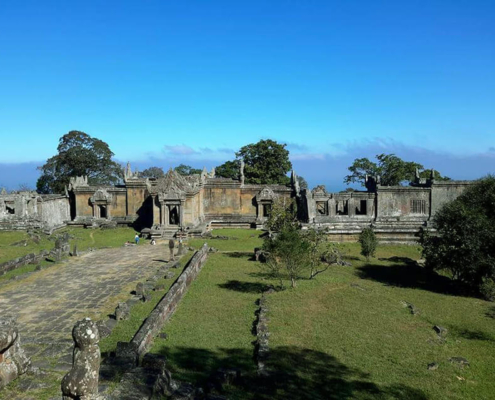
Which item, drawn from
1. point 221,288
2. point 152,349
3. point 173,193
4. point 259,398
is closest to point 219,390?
point 259,398

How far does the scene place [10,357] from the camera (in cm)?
997

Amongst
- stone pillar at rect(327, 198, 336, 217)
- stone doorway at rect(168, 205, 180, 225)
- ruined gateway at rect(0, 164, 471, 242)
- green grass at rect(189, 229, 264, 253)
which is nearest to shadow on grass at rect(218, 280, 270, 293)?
A: green grass at rect(189, 229, 264, 253)

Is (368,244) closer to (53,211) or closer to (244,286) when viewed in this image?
(244,286)

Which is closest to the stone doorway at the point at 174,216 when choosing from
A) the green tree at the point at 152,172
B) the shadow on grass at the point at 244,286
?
the shadow on grass at the point at 244,286

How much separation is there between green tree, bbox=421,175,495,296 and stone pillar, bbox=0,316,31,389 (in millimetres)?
17749

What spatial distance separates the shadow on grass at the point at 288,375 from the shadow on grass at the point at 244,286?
22.4ft

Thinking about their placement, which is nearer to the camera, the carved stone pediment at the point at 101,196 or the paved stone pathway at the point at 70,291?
the paved stone pathway at the point at 70,291

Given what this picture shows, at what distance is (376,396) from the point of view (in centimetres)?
995

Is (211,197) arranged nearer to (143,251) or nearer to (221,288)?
(143,251)

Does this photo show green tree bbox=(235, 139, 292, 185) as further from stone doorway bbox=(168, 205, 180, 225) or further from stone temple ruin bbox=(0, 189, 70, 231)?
stone temple ruin bbox=(0, 189, 70, 231)

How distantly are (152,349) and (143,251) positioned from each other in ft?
57.2

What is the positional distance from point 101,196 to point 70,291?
25.2m

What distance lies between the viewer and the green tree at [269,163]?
61.1 meters

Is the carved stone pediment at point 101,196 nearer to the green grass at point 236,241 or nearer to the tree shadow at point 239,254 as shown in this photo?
the green grass at point 236,241
